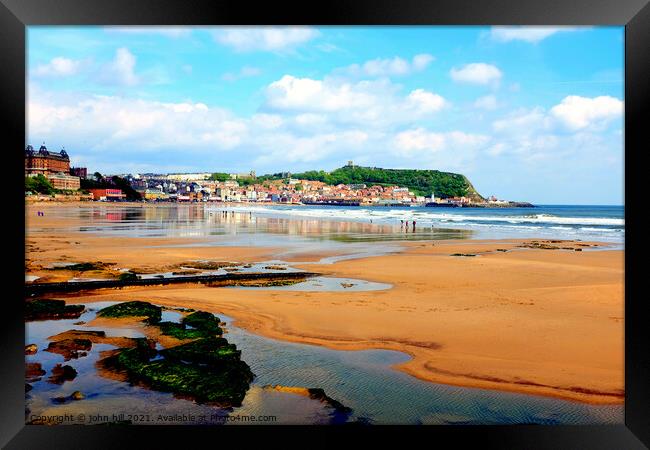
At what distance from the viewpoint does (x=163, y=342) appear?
11.9 feet

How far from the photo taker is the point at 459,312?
483 centimetres

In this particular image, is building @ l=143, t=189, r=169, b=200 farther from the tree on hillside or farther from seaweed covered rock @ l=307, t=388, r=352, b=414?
seaweed covered rock @ l=307, t=388, r=352, b=414

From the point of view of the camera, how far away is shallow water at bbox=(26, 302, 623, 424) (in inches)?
103

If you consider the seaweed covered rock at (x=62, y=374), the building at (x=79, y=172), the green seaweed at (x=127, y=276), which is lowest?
the seaweed covered rock at (x=62, y=374)

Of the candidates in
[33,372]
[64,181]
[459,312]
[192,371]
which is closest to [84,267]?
[33,372]

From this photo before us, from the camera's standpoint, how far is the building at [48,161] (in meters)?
30.9

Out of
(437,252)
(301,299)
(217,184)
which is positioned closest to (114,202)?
(217,184)

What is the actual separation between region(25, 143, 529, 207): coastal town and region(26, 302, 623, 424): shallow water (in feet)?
113

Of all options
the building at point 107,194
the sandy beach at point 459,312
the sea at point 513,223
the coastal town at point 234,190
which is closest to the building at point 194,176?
the coastal town at point 234,190

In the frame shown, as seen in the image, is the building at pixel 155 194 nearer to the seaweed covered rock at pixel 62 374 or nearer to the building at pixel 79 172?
the building at pixel 79 172

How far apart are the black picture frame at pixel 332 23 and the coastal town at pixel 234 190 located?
34655mm

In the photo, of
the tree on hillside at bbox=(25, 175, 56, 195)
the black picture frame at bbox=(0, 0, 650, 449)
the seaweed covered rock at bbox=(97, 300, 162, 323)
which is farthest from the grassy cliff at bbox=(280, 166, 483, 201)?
the black picture frame at bbox=(0, 0, 650, 449)
